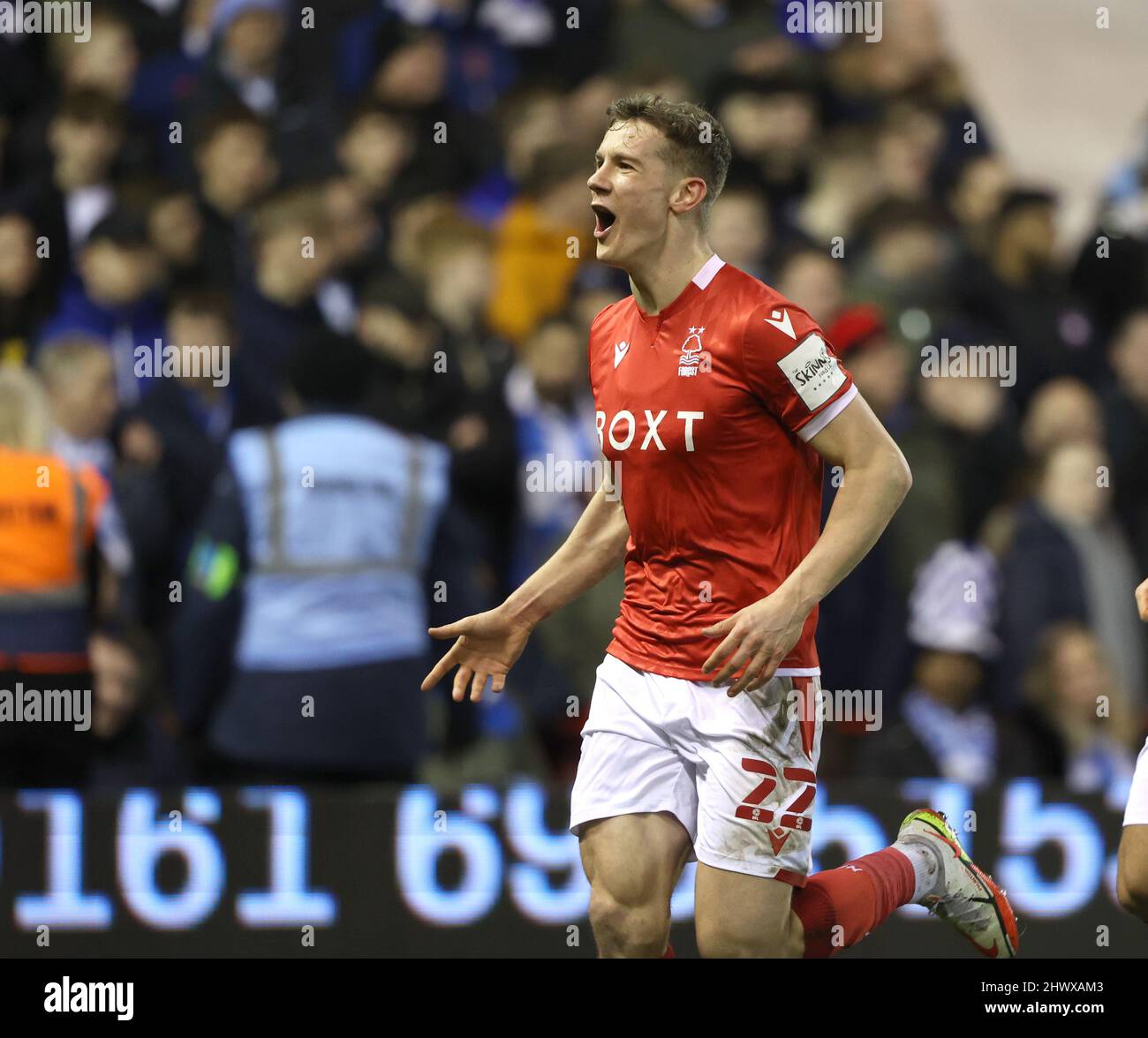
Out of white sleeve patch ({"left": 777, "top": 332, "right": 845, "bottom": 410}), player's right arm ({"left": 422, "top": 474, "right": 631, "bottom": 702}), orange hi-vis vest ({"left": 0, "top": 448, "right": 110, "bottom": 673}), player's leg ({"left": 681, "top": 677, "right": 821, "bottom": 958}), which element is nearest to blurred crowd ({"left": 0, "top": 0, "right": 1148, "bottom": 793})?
orange hi-vis vest ({"left": 0, "top": 448, "right": 110, "bottom": 673})

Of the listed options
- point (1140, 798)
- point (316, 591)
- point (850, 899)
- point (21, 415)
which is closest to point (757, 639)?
point (850, 899)

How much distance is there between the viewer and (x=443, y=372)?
7953mm

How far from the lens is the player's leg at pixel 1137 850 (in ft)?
16.3

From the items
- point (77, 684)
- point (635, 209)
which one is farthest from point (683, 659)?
point (77, 684)

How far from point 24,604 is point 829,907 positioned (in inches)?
128

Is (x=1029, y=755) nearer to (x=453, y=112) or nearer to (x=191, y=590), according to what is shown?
(x=191, y=590)

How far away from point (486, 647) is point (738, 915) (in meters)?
0.95

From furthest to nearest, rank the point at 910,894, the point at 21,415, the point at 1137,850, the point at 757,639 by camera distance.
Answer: the point at 21,415 < the point at 910,894 < the point at 1137,850 < the point at 757,639

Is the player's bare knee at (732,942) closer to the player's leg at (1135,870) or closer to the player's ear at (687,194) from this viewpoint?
the player's leg at (1135,870)

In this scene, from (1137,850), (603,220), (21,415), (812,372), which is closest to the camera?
(812,372)

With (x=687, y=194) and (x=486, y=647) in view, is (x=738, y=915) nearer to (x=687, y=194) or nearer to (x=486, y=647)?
(x=486, y=647)

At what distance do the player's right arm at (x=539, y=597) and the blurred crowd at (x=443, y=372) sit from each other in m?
1.76

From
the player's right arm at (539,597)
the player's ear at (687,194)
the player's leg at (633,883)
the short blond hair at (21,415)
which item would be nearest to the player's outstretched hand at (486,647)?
the player's right arm at (539,597)

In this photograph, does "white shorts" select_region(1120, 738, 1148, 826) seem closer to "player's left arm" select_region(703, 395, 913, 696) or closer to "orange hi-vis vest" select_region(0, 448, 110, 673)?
"player's left arm" select_region(703, 395, 913, 696)
